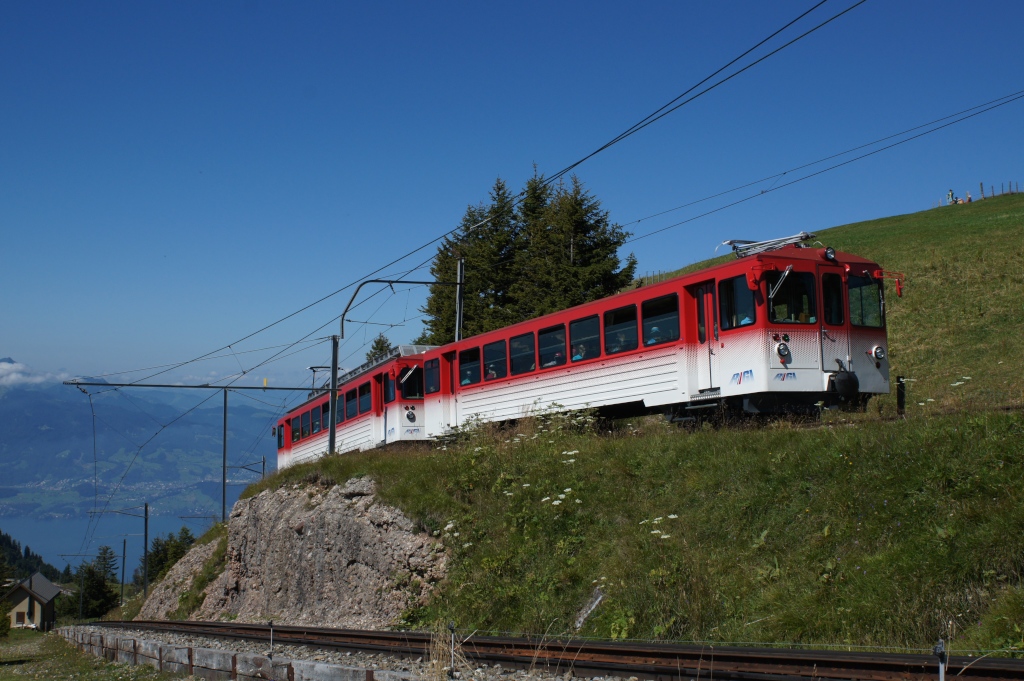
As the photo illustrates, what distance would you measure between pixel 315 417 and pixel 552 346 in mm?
17907

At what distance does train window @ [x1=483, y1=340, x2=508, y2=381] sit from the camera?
2327 cm

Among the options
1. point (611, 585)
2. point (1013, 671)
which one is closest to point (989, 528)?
point (1013, 671)

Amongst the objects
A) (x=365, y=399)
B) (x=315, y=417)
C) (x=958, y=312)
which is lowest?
(x=315, y=417)

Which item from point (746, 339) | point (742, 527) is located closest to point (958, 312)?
point (746, 339)

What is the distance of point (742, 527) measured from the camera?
38.8ft

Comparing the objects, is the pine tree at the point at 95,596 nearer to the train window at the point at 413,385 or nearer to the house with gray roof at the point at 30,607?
the house with gray roof at the point at 30,607

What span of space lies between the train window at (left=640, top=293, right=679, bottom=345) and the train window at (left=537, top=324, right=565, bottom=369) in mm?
3015

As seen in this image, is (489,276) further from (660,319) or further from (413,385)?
(660,319)

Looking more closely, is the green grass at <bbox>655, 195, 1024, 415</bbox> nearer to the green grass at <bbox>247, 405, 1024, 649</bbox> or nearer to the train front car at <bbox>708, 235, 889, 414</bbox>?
the train front car at <bbox>708, 235, 889, 414</bbox>

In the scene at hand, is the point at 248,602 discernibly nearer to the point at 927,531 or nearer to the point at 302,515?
the point at 302,515

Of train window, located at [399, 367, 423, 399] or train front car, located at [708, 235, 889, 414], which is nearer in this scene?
train front car, located at [708, 235, 889, 414]

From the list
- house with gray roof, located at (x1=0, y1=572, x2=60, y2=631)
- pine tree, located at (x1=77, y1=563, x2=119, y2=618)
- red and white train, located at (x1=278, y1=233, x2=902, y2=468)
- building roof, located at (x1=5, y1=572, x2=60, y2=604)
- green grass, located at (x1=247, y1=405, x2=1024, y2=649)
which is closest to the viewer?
green grass, located at (x1=247, y1=405, x2=1024, y2=649)

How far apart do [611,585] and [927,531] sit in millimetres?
4017

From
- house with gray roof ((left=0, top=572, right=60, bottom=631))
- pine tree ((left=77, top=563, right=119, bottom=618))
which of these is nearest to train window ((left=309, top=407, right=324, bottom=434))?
pine tree ((left=77, top=563, right=119, bottom=618))
